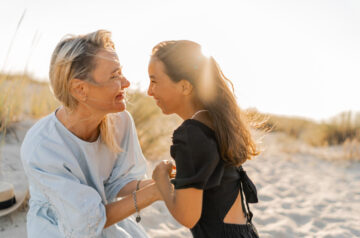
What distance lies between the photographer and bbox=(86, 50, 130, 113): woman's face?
1938 millimetres

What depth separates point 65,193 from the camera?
1785 millimetres

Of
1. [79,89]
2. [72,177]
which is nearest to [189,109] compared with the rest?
[79,89]

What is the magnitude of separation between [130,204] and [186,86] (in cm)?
71

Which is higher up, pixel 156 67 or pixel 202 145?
pixel 156 67

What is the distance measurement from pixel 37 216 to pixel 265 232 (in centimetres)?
233

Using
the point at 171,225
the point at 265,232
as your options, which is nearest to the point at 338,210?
the point at 265,232

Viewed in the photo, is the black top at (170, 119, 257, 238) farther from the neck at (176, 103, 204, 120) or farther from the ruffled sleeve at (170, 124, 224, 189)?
the neck at (176, 103, 204, 120)

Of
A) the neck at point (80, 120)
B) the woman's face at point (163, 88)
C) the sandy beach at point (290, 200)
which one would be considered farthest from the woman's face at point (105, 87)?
the sandy beach at point (290, 200)

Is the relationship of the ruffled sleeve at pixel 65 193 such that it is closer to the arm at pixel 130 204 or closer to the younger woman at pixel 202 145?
the arm at pixel 130 204

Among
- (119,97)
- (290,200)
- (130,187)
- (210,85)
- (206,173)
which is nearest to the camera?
(206,173)

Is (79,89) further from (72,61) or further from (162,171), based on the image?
(162,171)

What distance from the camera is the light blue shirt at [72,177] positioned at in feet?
5.86

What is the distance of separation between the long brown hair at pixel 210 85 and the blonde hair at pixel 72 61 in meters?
0.39

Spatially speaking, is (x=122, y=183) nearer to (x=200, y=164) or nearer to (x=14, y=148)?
(x=200, y=164)
